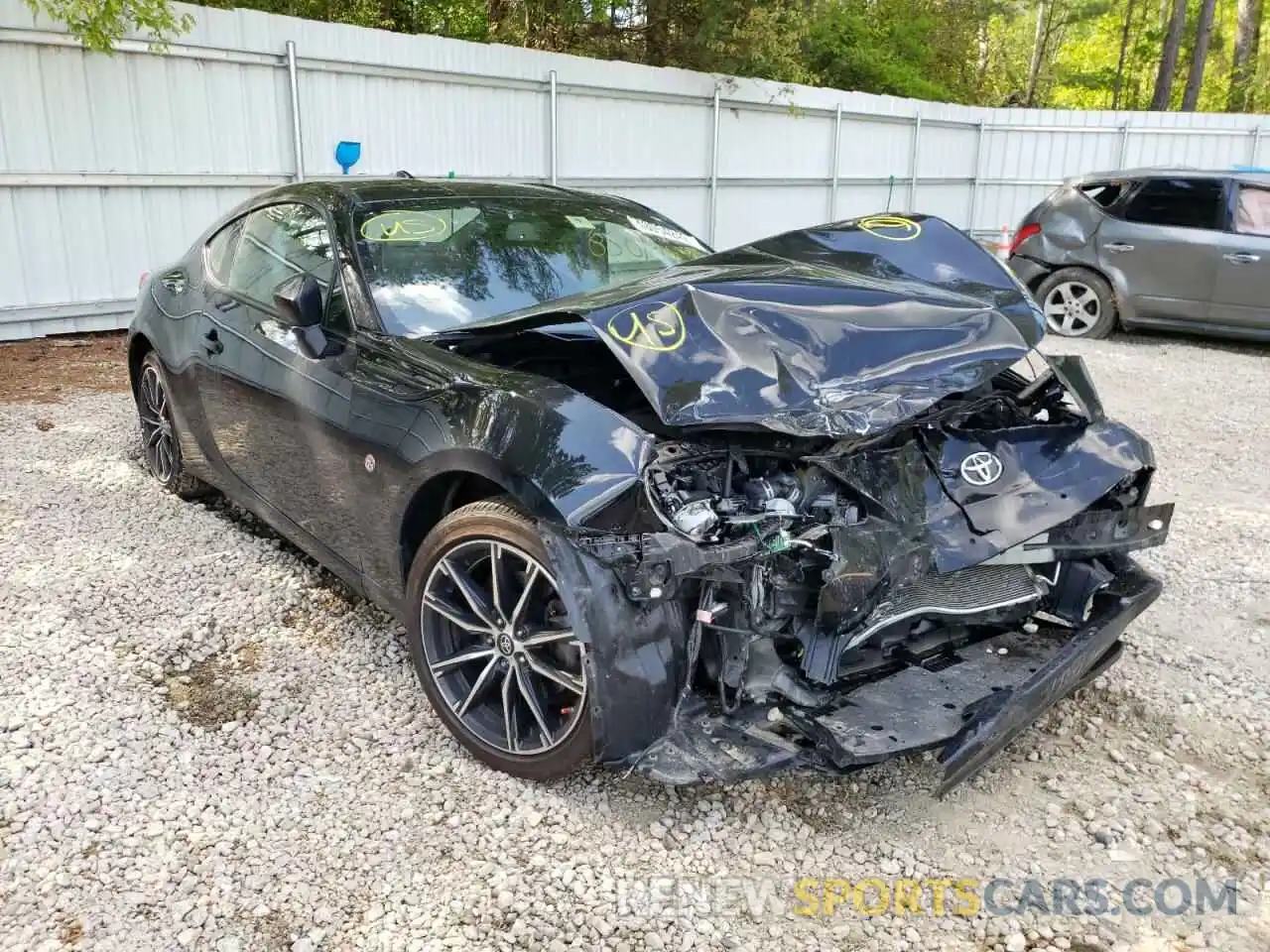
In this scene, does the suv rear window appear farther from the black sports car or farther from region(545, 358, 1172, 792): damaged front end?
region(545, 358, 1172, 792): damaged front end

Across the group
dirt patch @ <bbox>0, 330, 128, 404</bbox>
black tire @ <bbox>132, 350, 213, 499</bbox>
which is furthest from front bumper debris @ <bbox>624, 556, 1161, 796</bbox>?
dirt patch @ <bbox>0, 330, 128, 404</bbox>

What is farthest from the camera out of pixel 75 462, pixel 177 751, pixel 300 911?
pixel 75 462

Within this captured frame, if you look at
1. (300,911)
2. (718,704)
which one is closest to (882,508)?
(718,704)

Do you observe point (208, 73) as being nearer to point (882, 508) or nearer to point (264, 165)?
point (264, 165)

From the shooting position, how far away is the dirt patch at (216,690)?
3246 millimetres

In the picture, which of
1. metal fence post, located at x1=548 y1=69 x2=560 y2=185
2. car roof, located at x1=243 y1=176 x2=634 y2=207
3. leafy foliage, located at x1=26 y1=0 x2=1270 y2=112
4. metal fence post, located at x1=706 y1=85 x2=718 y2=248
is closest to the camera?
car roof, located at x1=243 y1=176 x2=634 y2=207

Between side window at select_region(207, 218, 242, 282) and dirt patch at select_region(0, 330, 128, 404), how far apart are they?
9.92 ft

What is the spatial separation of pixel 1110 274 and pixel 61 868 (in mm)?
9827

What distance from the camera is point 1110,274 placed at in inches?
383

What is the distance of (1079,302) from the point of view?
10.1 metres

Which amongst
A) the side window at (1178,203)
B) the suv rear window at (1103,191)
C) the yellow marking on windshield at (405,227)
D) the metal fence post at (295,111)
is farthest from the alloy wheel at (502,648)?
the suv rear window at (1103,191)

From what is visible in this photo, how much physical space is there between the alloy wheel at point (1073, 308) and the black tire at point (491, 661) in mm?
8653

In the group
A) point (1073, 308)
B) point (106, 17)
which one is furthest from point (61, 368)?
point (1073, 308)

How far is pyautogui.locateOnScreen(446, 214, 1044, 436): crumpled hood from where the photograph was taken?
277cm
